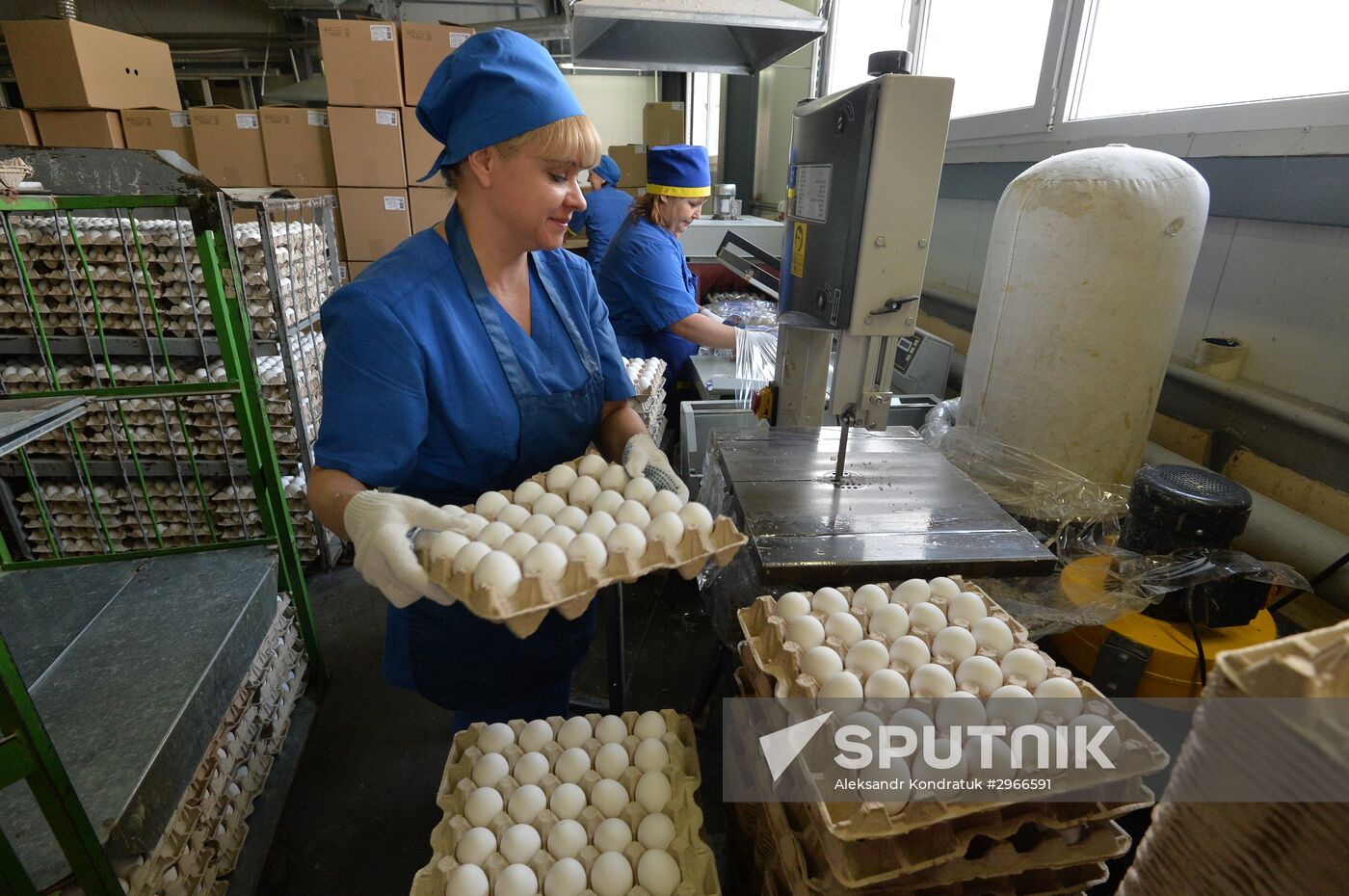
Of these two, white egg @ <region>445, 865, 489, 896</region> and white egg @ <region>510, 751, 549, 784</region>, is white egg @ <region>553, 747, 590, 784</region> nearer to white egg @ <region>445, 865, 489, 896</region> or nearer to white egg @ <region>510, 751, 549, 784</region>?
white egg @ <region>510, 751, 549, 784</region>

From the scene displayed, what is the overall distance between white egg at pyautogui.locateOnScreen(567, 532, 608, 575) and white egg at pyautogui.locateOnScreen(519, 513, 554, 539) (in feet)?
0.22

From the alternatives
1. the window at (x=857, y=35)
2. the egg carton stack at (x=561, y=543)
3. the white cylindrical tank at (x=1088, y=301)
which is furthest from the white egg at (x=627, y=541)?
the window at (x=857, y=35)

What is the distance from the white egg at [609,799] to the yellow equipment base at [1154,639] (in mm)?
989

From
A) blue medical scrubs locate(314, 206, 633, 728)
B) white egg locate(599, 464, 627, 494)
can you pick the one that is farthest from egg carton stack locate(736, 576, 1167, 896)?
blue medical scrubs locate(314, 206, 633, 728)

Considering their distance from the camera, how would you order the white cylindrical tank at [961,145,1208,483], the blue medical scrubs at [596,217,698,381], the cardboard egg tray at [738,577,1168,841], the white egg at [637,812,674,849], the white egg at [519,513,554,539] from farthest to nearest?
1. the blue medical scrubs at [596,217,698,381]
2. the white cylindrical tank at [961,145,1208,483]
3. the white egg at [519,513,554,539]
4. the white egg at [637,812,674,849]
5. the cardboard egg tray at [738,577,1168,841]

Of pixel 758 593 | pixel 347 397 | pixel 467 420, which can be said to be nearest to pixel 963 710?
pixel 758 593

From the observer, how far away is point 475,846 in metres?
1.06

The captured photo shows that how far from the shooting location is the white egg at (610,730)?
4.17ft

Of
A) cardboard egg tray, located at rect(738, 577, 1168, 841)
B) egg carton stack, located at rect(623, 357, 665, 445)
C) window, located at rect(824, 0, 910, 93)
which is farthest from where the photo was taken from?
window, located at rect(824, 0, 910, 93)

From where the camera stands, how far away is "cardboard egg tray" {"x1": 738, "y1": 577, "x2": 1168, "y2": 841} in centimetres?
81

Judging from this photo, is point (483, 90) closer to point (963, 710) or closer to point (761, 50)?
point (963, 710)

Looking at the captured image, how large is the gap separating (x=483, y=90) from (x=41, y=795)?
1.40 metres

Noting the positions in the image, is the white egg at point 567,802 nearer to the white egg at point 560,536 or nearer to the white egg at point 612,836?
the white egg at point 612,836

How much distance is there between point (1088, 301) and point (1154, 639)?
32.8 inches
